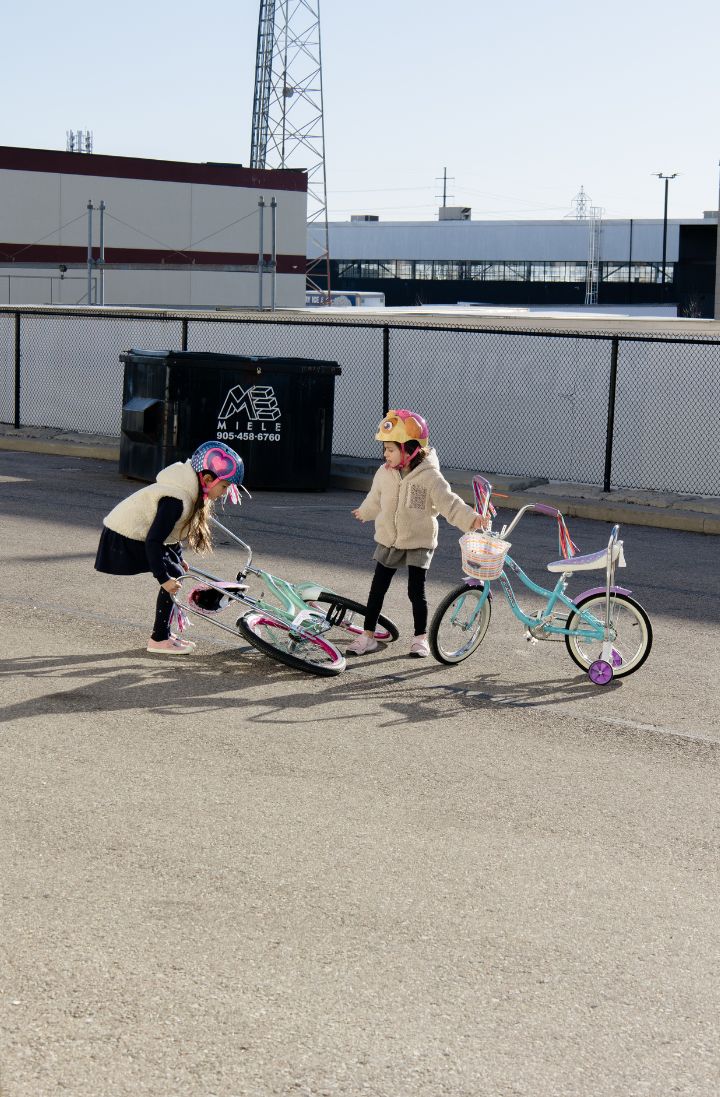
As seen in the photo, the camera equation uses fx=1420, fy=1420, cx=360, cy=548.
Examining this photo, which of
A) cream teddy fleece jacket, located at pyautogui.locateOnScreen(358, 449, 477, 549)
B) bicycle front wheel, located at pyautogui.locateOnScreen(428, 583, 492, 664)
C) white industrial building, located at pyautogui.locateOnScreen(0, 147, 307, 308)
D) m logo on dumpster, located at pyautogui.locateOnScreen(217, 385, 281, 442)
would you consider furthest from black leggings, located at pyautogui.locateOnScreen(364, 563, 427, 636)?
white industrial building, located at pyautogui.locateOnScreen(0, 147, 307, 308)

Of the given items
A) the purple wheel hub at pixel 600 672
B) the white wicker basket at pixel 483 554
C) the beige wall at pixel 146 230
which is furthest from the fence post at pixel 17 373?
the beige wall at pixel 146 230

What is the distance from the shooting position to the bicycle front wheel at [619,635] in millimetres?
8727

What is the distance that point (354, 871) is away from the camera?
18.5 ft

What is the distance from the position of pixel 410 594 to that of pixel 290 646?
99cm

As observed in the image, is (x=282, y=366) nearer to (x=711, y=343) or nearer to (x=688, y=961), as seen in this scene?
(x=711, y=343)

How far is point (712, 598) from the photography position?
11617mm

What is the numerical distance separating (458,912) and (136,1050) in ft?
4.89

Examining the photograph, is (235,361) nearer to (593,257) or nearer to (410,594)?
(410,594)

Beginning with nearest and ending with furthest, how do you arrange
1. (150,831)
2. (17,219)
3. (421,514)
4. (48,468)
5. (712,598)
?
1. (150,831)
2. (421,514)
3. (712,598)
4. (48,468)
5. (17,219)

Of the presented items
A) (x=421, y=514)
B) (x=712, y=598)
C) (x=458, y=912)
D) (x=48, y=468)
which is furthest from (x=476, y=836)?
→ (x=48, y=468)

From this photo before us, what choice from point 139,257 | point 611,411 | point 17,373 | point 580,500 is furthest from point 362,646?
point 139,257

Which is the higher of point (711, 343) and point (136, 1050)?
point (711, 343)

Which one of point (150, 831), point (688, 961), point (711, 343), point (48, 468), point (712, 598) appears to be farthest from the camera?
point (48, 468)

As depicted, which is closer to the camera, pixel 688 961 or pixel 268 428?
pixel 688 961
